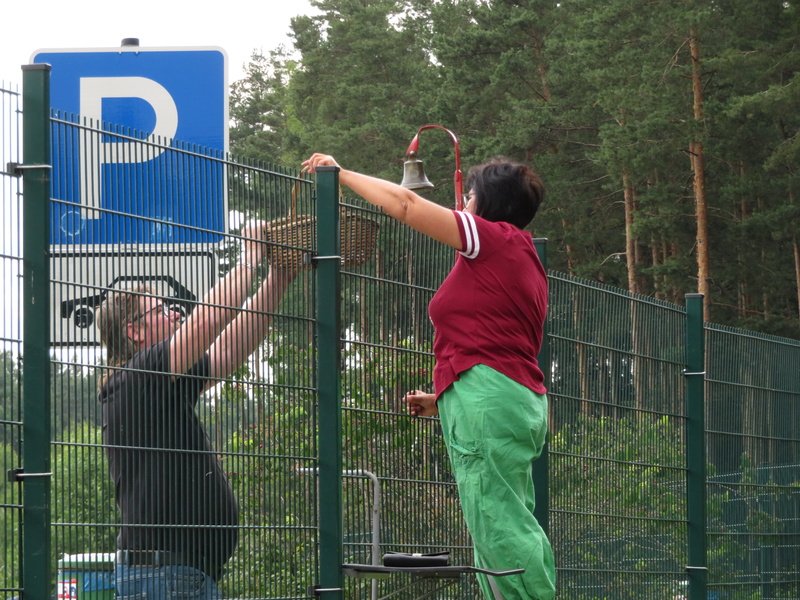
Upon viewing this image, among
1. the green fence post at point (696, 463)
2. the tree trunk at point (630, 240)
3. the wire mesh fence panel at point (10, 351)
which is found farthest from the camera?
the tree trunk at point (630, 240)

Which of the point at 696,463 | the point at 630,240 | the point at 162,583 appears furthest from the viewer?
the point at 630,240

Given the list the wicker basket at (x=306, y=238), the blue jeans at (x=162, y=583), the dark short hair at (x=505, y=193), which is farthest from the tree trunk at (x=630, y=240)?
the blue jeans at (x=162, y=583)

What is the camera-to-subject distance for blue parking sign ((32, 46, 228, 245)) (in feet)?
12.8

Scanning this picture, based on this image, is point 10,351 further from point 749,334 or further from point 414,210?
point 749,334

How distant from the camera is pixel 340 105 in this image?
45.0 m

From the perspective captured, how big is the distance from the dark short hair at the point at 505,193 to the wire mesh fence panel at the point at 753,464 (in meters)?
3.50

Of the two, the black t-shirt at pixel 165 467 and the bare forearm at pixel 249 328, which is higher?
the bare forearm at pixel 249 328

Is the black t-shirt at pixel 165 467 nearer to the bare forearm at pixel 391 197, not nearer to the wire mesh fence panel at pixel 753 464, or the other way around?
the bare forearm at pixel 391 197

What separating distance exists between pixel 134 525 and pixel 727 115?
1072 inches

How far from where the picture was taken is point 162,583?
408cm

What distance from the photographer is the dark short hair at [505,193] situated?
4.39 meters

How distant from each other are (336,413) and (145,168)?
4.01 ft

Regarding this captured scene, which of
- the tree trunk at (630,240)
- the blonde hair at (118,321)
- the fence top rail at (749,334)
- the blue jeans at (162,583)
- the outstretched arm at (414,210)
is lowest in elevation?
the blue jeans at (162,583)

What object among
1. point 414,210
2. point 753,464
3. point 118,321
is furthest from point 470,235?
point 753,464
